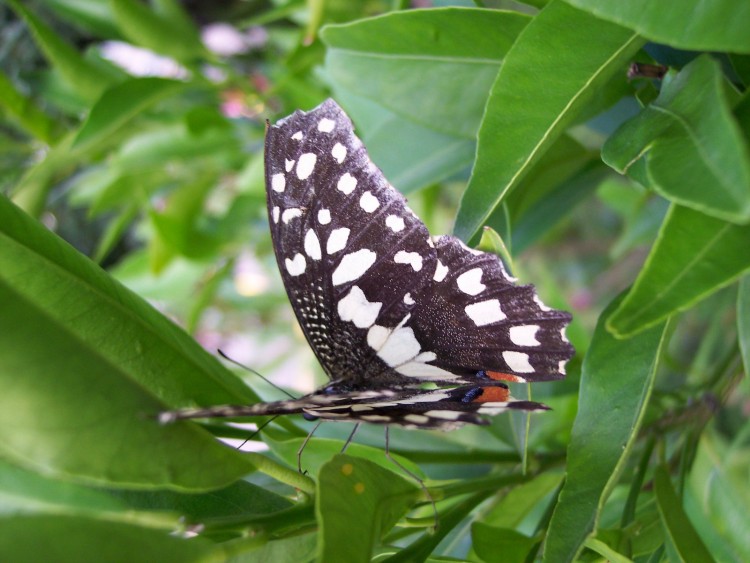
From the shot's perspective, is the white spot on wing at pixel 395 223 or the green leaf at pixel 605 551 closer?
the green leaf at pixel 605 551

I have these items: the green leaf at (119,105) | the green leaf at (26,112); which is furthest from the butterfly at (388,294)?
the green leaf at (26,112)

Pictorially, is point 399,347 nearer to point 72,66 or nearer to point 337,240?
point 337,240

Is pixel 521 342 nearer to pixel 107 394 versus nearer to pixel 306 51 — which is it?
pixel 107 394

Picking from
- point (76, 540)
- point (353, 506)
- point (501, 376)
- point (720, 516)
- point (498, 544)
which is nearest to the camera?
point (76, 540)

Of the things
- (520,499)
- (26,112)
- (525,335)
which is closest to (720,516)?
(520,499)

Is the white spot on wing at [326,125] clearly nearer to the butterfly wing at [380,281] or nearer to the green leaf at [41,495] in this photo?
the butterfly wing at [380,281]

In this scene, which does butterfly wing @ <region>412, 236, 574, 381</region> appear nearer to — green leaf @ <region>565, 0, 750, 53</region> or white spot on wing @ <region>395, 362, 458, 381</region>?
white spot on wing @ <region>395, 362, 458, 381</region>
